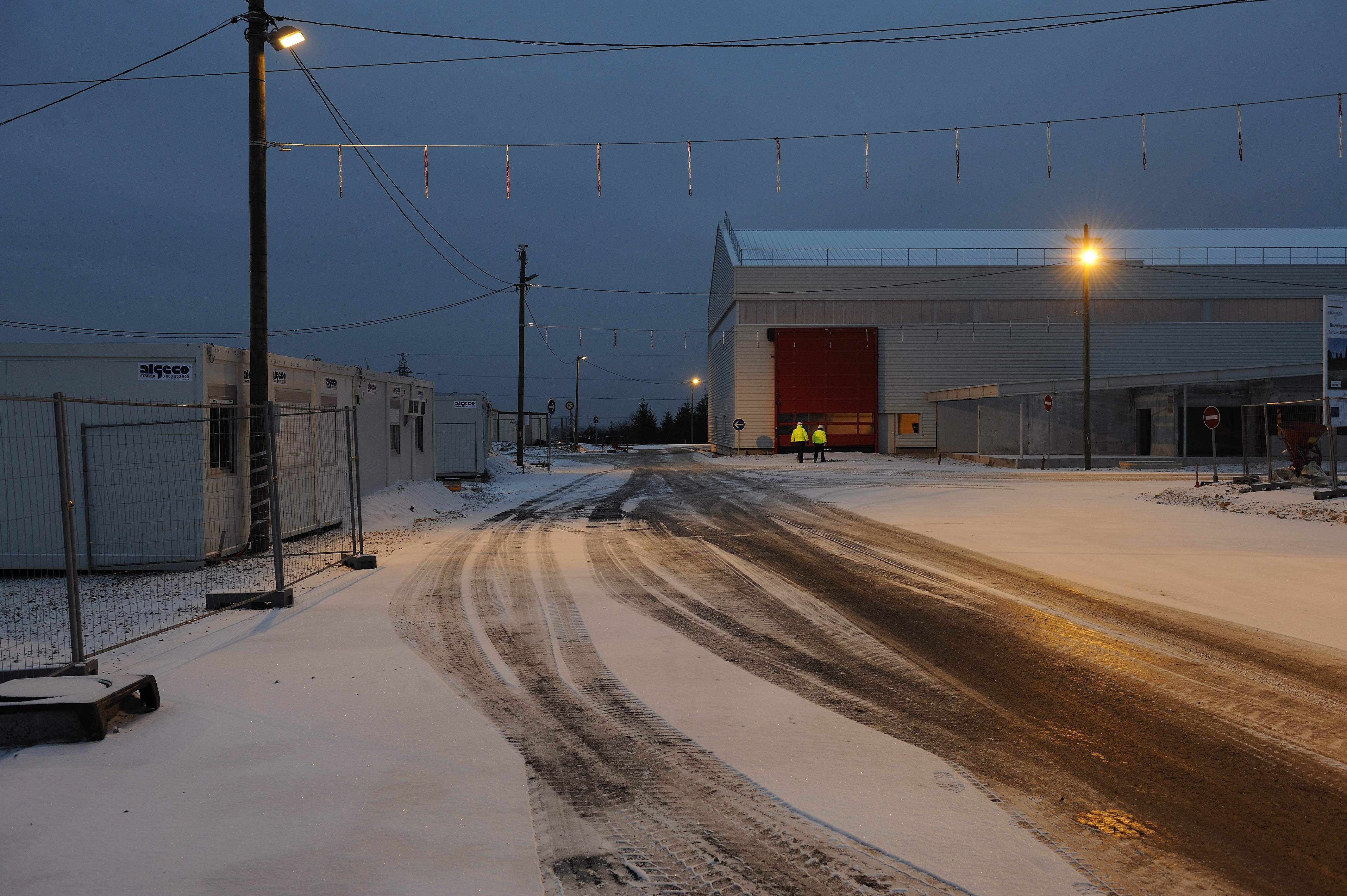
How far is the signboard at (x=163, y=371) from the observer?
10141 mm

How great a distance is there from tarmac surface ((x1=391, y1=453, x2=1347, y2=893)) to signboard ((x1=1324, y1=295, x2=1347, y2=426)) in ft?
35.3

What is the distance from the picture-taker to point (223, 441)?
11.2 metres

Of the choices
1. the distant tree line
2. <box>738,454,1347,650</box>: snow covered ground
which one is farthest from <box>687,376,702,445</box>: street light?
<box>738,454,1347,650</box>: snow covered ground

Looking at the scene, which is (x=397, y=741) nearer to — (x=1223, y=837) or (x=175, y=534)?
(x=1223, y=837)

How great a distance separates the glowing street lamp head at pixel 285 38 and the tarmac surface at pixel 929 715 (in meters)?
7.03

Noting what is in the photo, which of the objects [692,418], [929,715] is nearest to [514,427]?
[692,418]

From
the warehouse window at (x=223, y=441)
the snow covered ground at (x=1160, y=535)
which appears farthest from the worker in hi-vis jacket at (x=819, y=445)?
the warehouse window at (x=223, y=441)

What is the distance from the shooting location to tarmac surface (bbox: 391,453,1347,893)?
10.5ft

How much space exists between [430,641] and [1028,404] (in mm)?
32389

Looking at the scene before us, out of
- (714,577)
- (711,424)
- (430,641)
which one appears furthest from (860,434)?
(430,641)

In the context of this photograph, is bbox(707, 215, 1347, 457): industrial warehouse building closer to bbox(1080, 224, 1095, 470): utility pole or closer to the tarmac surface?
bbox(1080, 224, 1095, 470): utility pole

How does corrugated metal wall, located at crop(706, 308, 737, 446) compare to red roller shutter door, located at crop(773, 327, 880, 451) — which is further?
corrugated metal wall, located at crop(706, 308, 737, 446)

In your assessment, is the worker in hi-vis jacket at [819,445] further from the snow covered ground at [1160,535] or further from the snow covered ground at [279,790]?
the snow covered ground at [279,790]

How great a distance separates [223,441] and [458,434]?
13.2 metres
